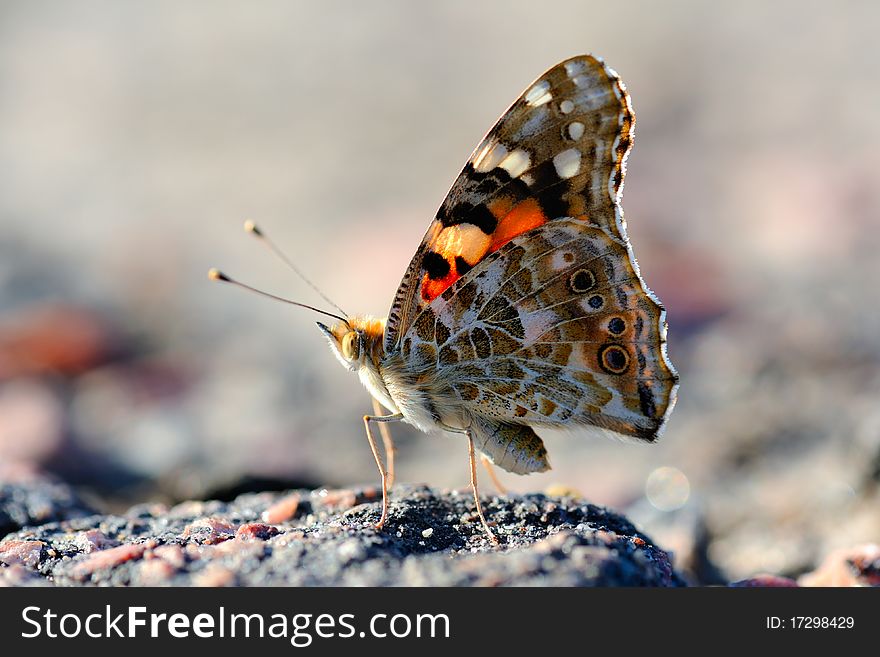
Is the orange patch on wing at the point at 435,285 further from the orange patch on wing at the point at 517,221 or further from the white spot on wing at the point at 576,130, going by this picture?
the white spot on wing at the point at 576,130

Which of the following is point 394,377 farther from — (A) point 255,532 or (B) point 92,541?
(B) point 92,541

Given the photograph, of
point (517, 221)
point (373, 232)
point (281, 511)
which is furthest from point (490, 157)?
point (373, 232)

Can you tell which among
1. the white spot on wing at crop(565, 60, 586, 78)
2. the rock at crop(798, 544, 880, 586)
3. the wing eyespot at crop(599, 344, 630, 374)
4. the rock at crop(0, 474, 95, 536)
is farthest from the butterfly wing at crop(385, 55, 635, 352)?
the rock at crop(0, 474, 95, 536)

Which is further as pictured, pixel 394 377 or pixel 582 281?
pixel 394 377

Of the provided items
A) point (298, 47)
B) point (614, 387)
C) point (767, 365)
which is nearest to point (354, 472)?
point (614, 387)

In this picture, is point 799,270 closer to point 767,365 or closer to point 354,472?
point 767,365

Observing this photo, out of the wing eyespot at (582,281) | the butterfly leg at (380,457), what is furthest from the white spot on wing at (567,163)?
the butterfly leg at (380,457)

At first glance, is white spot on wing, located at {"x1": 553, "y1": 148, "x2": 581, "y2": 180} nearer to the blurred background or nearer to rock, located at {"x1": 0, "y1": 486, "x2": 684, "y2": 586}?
rock, located at {"x1": 0, "y1": 486, "x2": 684, "y2": 586}

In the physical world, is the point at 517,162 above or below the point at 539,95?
below
